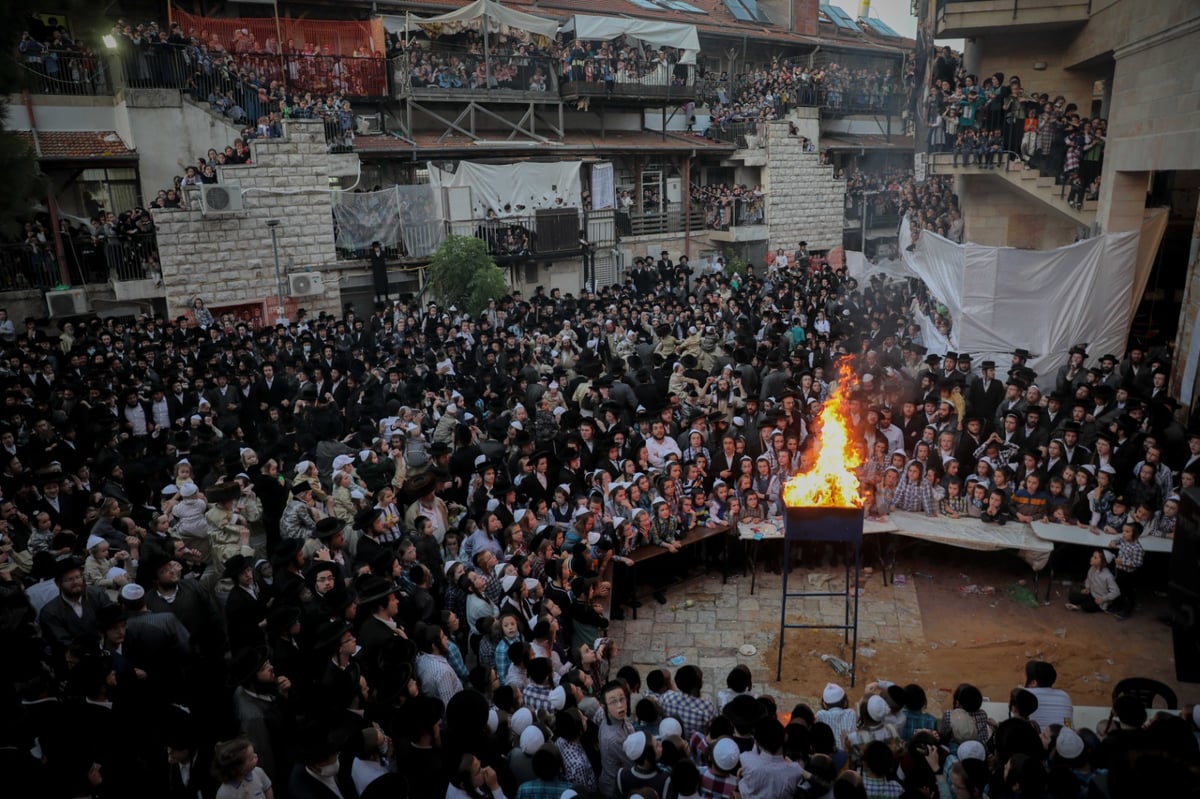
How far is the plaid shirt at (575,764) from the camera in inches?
229

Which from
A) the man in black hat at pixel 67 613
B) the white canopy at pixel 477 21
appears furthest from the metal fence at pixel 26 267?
the man in black hat at pixel 67 613

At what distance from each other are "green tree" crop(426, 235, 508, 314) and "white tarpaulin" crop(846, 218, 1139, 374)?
35.1 feet

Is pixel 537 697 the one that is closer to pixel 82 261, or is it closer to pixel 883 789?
pixel 883 789

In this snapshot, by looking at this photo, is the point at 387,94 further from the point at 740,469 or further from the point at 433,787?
the point at 433,787

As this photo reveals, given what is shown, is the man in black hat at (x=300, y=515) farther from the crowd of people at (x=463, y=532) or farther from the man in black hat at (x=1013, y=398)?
the man in black hat at (x=1013, y=398)

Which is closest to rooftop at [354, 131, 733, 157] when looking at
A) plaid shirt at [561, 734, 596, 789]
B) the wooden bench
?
the wooden bench

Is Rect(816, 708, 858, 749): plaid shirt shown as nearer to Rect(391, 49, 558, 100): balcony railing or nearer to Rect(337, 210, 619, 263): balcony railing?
Rect(337, 210, 619, 263): balcony railing

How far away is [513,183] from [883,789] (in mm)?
20938

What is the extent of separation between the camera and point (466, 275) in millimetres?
20188

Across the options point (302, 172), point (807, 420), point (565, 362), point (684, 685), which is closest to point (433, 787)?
point (684, 685)

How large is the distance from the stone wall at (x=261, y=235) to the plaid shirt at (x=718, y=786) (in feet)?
58.1

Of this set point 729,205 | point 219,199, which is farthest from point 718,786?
point 729,205

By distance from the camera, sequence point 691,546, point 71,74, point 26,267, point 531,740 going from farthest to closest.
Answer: point 71,74, point 26,267, point 691,546, point 531,740

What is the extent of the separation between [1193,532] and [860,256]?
1960 cm
